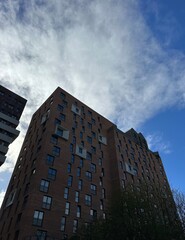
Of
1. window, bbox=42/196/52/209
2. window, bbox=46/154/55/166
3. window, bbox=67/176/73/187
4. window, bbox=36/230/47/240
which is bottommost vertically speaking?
window, bbox=36/230/47/240

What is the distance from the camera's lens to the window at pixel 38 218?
30670mm

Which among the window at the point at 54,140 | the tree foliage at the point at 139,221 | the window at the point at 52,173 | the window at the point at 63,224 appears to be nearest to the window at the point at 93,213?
the window at the point at 63,224

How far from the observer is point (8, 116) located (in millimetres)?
54438

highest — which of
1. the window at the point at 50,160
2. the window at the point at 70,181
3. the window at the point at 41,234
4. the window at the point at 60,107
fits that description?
the window at the point at 60,107

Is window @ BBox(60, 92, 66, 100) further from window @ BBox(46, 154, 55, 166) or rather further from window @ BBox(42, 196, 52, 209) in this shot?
window @ BBox(42, 196, 52, 209)

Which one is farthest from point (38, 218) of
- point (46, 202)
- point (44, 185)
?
point (44, 185)

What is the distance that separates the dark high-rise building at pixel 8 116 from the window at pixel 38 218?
874 inches

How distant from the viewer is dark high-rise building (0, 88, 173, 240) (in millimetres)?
32500

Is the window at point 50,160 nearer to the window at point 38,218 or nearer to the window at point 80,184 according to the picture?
the window at point 80,184

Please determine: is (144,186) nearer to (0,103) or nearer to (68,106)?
(68,106)

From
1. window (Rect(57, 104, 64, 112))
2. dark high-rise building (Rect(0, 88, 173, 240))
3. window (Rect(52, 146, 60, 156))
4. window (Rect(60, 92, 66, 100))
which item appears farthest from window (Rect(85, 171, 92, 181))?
window (Rect(60, 92, 66, 100))

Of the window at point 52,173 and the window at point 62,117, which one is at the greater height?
the window at point 62,117

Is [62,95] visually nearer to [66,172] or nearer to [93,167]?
[93,167]

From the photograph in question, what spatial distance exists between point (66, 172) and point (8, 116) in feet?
82.8
